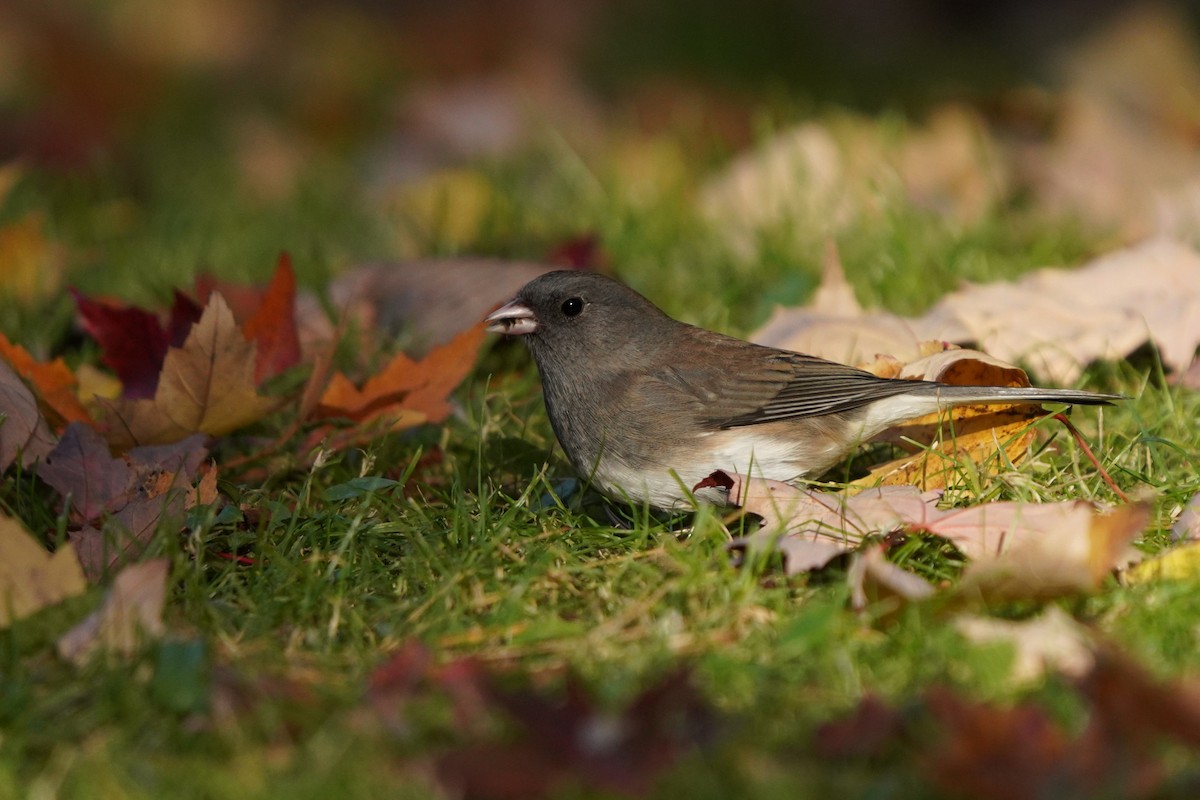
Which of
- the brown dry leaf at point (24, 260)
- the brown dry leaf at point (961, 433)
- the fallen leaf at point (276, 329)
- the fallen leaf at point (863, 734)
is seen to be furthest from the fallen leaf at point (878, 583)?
the brown dry leaf at point (24, 260)

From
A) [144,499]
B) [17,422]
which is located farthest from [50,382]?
[144,499]

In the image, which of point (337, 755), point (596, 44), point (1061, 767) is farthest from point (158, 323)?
point (596, 44)

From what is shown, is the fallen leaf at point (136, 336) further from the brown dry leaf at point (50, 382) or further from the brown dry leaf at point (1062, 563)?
the brown dry leaf at point (1062, 563)

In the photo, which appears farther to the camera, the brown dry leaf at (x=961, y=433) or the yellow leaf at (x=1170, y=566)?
the brown dry leaf at (x=961, y=433)

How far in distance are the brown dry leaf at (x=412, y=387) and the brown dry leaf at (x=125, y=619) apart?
0.91 meters

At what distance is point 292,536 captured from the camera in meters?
2.58

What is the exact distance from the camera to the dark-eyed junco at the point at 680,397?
9.02 feet

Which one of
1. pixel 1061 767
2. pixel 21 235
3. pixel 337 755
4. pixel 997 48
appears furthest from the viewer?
pixel 997 48

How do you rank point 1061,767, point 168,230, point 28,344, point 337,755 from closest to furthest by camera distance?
point 1061,767, point 337,755, point 28,344, point 168,230

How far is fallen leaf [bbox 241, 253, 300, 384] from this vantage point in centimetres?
313

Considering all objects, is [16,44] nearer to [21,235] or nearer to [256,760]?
[21,235]

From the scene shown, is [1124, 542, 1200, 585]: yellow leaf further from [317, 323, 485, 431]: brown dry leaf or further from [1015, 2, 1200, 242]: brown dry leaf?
[1015, 2, 1200, 242]: brown dry leaf

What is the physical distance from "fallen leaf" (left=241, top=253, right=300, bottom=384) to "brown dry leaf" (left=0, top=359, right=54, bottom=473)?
0.54m

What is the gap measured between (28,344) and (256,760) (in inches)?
86.4
